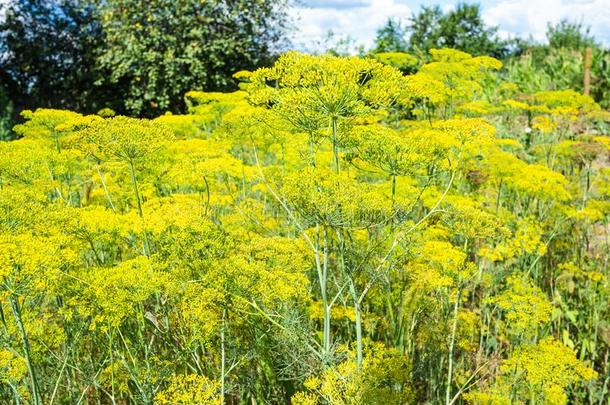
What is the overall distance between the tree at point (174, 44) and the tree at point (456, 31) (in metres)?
20.3

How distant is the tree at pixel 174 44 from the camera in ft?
57.3

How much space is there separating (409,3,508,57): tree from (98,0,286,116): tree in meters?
20.3

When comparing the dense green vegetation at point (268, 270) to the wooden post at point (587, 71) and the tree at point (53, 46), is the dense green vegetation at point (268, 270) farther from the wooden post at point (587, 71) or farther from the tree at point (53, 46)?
the tree at point (53, 46)

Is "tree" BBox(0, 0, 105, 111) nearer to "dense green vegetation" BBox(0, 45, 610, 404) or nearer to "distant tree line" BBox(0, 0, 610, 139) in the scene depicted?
"distant tree line" BBox(0, 0, 610, 139)

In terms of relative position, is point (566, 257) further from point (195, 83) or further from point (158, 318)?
point (195, 83)

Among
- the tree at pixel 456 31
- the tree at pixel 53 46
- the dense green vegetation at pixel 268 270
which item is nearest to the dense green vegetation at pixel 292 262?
the dense green vegetation at pixel 268 270

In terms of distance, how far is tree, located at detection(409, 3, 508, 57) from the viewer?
119ft

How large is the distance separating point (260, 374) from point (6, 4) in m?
20.1

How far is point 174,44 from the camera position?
17609 millimetres

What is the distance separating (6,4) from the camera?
19.7m

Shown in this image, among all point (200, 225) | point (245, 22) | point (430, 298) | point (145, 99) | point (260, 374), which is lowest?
point (260, 374)

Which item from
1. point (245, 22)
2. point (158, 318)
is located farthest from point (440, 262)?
point (245, 22)

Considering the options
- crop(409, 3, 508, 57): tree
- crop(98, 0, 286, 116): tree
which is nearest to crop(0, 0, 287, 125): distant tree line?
crop(98, 0, 286, 116): tree

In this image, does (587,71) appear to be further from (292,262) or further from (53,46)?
(53,46)
